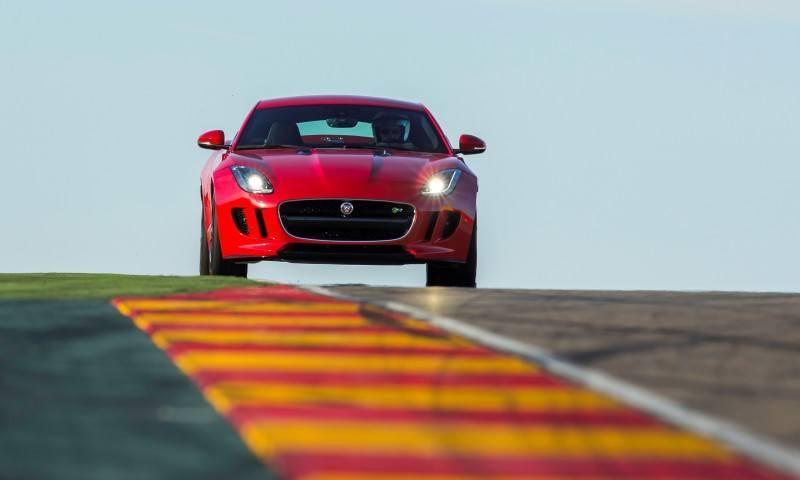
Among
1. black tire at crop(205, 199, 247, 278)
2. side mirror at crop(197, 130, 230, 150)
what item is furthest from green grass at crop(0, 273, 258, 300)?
side mirror at crop(197, 130, 230, 150)

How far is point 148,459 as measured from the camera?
4.77 m

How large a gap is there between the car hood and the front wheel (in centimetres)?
60

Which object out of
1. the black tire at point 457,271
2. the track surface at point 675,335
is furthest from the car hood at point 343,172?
the track surface at point 675,335

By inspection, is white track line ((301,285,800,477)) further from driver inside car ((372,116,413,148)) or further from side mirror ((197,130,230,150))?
side mirror ((197,130,230,150))

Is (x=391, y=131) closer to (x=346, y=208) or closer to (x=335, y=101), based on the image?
(x=335, y=101)

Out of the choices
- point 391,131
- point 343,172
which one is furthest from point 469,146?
point 343,172

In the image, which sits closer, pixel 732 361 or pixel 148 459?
pixel 148 459

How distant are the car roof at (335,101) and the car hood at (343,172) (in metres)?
1.30

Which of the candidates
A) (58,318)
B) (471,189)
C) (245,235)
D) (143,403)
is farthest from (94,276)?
(143,403)

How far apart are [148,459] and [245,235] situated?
8217 millimetres

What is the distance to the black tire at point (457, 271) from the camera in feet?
43.4

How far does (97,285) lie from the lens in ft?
38.6

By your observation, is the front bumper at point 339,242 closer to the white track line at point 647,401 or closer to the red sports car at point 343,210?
the red sports car at point 343,210

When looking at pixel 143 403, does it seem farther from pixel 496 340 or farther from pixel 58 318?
pixel 58 318
